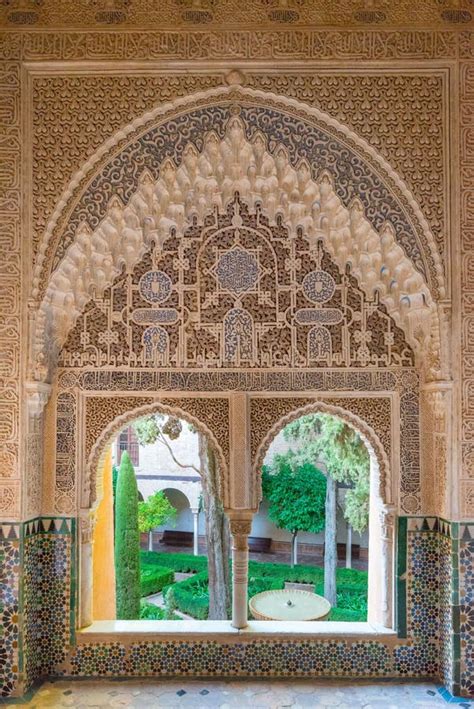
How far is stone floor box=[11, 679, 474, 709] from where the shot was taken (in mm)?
3443

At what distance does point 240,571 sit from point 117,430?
131 centimetres

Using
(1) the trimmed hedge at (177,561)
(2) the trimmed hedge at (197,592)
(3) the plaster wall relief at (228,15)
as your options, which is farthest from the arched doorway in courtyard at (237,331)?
(1) the trimmed hedge at (177,561)

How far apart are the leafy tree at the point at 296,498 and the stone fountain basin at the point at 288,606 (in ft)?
16.9

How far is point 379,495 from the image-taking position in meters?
3.91

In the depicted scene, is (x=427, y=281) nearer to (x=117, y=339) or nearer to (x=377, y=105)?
(x=377, y=105)

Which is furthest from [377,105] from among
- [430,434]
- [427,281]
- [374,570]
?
[374,570]

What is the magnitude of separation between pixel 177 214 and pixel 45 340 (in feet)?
4.09

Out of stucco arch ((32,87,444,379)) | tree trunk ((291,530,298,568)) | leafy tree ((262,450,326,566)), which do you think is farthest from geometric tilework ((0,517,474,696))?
tree trunk ((291,530,298,568))

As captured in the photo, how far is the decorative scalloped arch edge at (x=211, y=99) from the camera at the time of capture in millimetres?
3621

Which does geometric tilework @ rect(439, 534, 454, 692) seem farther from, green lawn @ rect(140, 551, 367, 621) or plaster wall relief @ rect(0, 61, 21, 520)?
green lawn @ rect(140, 551, 367, 621)

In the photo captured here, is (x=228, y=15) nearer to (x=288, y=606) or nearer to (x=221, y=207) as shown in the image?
(x=221, y=207)

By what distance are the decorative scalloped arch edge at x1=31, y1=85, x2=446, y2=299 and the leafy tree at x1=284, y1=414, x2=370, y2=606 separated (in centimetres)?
317

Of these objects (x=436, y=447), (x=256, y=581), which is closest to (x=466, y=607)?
(x=436, y=447)

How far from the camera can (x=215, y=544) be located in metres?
7.46
